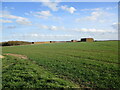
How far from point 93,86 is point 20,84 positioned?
851 cm

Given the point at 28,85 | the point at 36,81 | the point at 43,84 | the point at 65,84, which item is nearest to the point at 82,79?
the point at 65,84

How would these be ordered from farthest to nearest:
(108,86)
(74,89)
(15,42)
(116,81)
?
1. (15,42)
2. (116,81)
3. (108,86)
4. (74,89)

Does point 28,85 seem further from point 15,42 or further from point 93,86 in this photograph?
point 15,42

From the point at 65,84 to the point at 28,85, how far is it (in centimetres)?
429

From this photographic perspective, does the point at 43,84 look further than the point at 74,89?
Yes

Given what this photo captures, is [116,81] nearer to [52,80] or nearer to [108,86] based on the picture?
[108,86]

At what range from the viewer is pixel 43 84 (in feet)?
40.2

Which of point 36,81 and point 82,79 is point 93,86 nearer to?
point 82,79

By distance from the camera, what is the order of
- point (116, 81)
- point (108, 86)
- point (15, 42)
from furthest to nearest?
point (15, 42), point (116, 81), point (108, 86)

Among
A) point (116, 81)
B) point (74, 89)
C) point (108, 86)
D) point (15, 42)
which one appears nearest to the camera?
point (74, 89)

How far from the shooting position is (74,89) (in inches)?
442

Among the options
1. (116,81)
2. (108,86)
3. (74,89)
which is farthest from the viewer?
(116,81)

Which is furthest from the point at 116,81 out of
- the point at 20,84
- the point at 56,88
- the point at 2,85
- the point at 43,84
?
the point at 2,85

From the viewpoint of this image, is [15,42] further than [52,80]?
Yes
